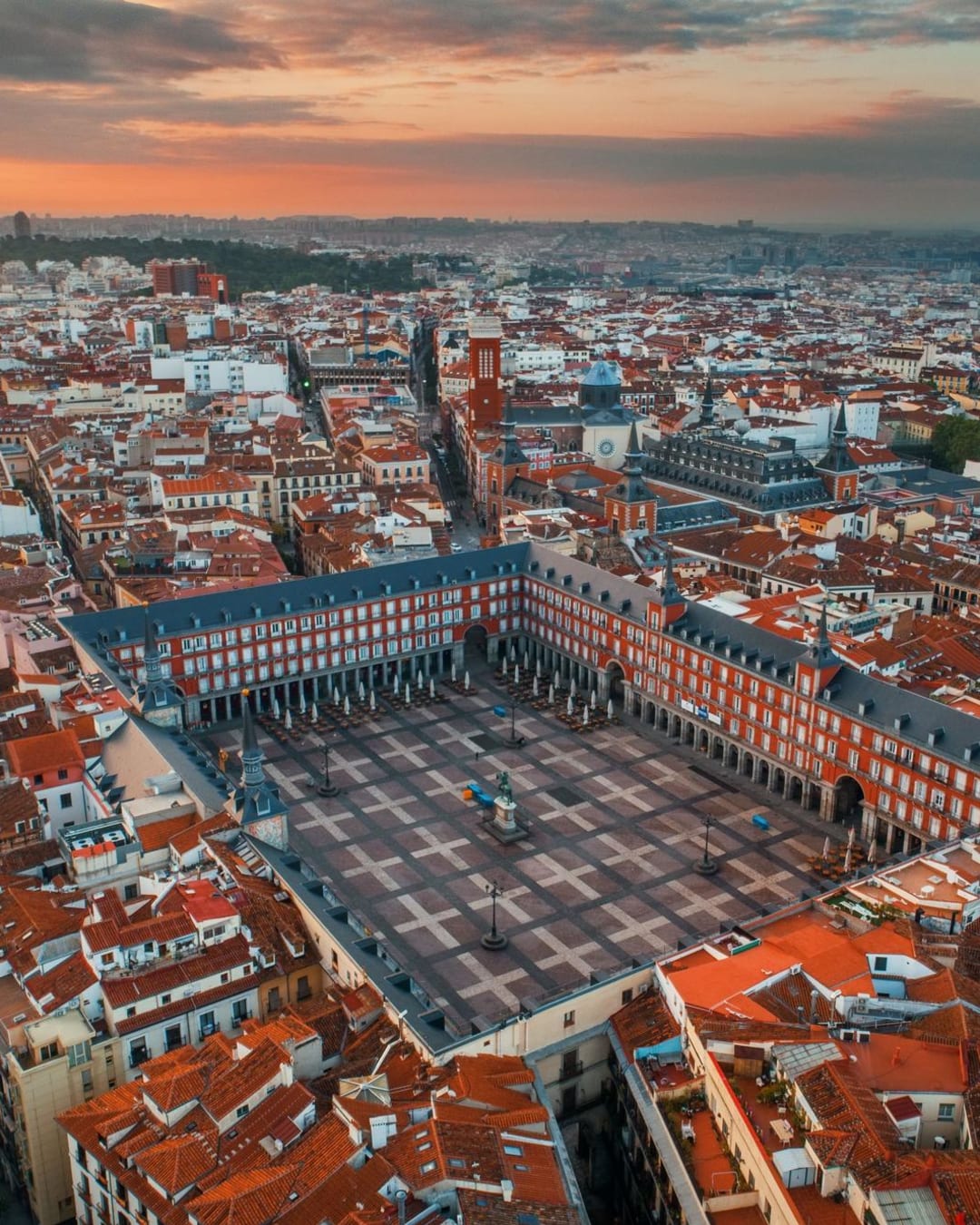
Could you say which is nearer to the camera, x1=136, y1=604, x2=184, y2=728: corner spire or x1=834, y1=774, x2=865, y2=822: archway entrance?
x1=136, y1=604, x2=184, y2=728: corner spire

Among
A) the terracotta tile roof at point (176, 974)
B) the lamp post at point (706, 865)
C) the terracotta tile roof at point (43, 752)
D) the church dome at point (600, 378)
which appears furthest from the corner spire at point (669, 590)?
the church dome at point (600, 378)

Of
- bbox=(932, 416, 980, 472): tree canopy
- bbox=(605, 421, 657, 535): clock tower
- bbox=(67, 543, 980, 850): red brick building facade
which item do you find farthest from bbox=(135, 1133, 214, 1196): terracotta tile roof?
bbox=(932, 416, 980, 472): tree canopy

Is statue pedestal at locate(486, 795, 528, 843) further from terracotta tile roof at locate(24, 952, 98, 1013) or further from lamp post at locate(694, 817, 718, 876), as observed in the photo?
terracotta tile roof at locate(24, 952, 98, 1013)

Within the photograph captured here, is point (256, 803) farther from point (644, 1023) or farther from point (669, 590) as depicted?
point (669, 590)

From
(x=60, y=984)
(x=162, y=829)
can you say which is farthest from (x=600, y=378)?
(x=60, y=984)

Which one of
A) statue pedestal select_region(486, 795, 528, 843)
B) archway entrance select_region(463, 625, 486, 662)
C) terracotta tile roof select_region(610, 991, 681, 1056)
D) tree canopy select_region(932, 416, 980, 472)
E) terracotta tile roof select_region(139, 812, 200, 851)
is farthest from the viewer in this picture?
tree canopy select_region(932, 416, 980, 472)

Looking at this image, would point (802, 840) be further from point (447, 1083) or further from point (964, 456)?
point (964, 456)

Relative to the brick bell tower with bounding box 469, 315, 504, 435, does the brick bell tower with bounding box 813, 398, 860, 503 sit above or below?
below

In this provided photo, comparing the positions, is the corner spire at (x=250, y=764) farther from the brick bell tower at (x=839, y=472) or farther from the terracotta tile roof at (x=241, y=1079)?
the brick bell tower at (x=839, y=472)
